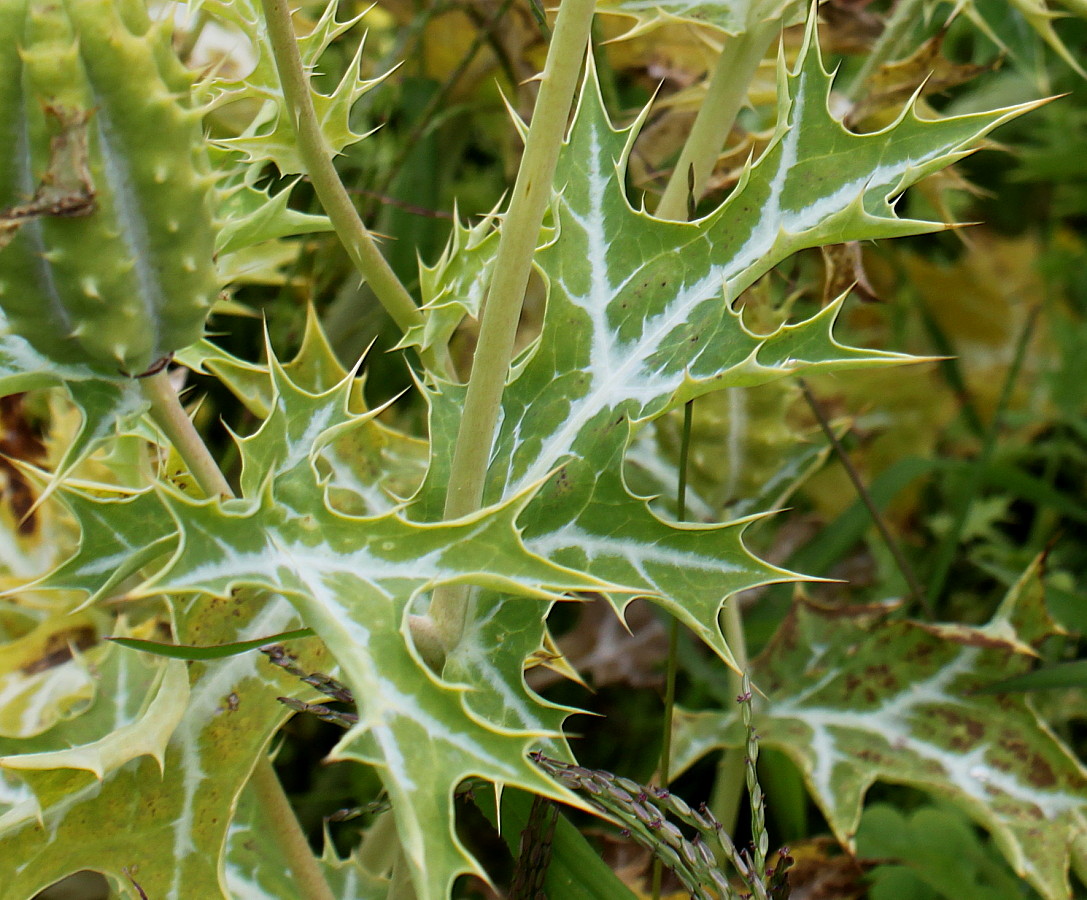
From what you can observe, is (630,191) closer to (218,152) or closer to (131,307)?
(218,152)

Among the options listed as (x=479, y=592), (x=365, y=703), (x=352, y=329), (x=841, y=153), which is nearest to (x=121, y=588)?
(x=352, y=329)

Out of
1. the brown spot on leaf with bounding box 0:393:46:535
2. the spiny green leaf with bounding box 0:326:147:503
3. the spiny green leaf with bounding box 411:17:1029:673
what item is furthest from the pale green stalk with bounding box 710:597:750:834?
the brown spot on leaf with bounding box 0:393:46:535

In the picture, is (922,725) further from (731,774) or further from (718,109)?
(718,109)

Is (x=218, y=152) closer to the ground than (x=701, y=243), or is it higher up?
higher up

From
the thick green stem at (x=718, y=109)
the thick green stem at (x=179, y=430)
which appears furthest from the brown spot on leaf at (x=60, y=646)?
the thick green stem at (x=718, y=109)

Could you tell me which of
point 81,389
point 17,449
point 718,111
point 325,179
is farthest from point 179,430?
point 17,449

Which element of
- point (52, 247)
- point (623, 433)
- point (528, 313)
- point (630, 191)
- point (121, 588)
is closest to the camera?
point (52, 247)
